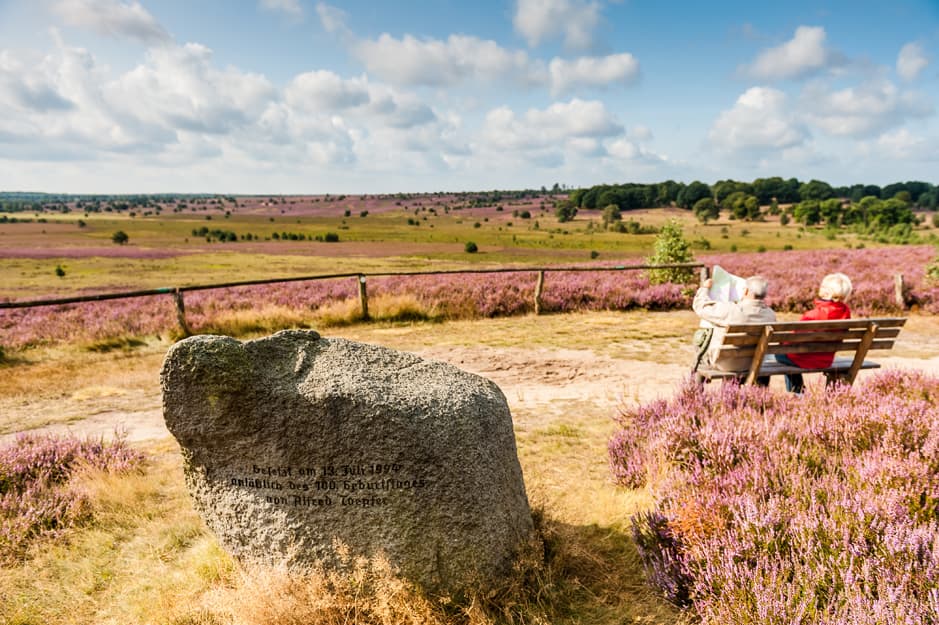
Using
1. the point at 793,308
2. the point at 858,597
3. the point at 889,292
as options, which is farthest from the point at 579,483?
the point at 889,292

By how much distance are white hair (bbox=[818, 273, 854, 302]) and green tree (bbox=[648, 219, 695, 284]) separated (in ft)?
31.8

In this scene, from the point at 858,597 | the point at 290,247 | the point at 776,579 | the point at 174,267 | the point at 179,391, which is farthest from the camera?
the point at 290,247

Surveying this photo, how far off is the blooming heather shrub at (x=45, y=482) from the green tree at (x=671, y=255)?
1403 cm

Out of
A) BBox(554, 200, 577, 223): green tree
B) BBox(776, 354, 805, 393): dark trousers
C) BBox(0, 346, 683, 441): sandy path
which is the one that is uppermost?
BBox(554, 200, 577, 223): green tree

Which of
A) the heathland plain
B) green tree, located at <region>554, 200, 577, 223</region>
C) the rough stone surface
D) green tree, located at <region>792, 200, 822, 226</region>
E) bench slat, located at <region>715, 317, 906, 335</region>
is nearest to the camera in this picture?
the rough stone surface

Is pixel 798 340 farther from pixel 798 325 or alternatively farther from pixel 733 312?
pixel 733 312

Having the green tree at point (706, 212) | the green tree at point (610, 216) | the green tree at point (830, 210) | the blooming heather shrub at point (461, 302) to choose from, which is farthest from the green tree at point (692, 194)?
the blooming heather shrub at point (461, 302)

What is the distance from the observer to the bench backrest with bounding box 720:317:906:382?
5230 mm

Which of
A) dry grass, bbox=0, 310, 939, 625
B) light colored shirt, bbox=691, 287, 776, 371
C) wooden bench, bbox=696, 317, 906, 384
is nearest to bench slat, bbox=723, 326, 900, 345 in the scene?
wooden bench, bbox=696, 317, 906, 384

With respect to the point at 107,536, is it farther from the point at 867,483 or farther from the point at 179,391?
the point at 867,483

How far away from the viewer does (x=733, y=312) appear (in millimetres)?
5461

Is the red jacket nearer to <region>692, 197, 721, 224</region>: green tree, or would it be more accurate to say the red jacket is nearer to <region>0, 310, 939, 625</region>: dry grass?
<region>0, 310, 939, 625</region>: dry grass

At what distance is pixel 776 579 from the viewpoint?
7.63 feet

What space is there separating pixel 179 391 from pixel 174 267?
45.9 meters
